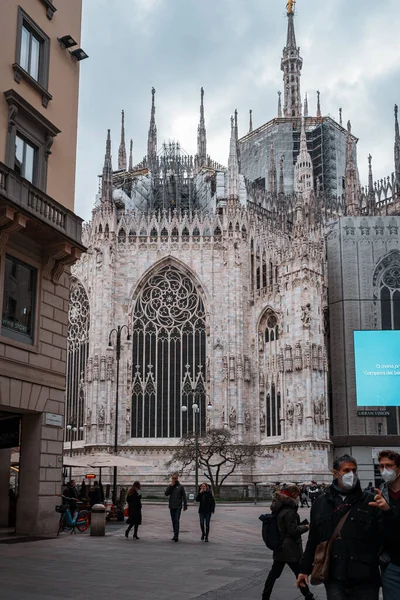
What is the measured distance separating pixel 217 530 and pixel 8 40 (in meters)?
15.3

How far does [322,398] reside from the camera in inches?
1914

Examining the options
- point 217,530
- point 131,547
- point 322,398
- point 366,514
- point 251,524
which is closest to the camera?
point 366,514

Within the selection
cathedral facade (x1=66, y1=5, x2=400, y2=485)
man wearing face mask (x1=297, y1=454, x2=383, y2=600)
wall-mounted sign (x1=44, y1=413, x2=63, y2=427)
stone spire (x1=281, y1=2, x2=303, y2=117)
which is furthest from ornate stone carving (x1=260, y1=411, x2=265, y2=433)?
man wearing face mask (x1=297, y1=454, x2=383, y2=600)

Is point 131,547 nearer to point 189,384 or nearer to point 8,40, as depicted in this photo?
point 8,40

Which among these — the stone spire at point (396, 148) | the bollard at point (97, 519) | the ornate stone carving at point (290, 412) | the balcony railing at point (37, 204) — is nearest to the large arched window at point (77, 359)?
the ornate stone carving at point (290, 412)

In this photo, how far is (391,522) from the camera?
237 inches

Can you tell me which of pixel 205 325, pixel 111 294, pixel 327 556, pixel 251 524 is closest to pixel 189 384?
pixel 205 325

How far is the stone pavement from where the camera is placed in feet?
34.8

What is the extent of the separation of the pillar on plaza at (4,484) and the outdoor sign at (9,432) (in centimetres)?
144

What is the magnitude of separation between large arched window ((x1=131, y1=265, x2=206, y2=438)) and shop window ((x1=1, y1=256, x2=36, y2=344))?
114ft

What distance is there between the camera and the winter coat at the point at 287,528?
9.23 metres

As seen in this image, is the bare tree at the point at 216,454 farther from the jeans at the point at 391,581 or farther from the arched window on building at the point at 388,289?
the jeans at the point at 391,581

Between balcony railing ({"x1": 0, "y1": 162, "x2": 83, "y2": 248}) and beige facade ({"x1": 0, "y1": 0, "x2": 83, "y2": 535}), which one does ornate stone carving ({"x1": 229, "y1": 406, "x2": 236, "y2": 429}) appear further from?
balcony railing ({"x1": 0, "y1": 162, "x2": 83, "y2": 248})

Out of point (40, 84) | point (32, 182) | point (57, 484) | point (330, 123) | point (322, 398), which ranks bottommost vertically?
point (57, 484)
